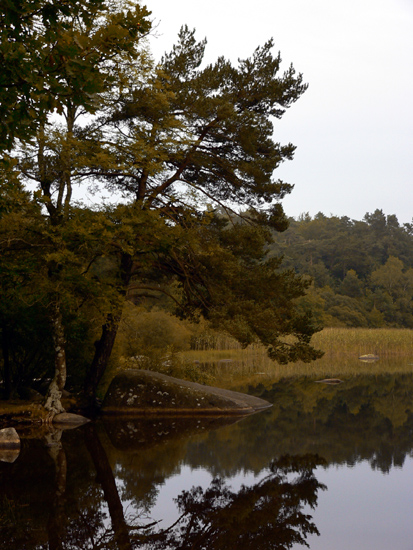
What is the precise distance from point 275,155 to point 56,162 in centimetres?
598

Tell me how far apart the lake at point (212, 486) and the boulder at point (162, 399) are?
1137mm

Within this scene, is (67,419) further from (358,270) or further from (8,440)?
(358,270)

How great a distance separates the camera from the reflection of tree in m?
5.47

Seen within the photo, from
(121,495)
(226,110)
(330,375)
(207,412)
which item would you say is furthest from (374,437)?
(330,375)

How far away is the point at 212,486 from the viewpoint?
300 inches

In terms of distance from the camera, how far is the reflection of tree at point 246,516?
5.47 m

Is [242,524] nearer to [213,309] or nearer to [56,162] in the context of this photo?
[213,309]

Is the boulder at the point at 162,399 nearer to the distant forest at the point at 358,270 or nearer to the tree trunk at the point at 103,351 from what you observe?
the tree trunk at the point at 103,351

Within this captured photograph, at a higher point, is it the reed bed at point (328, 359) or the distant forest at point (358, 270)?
the distant forest at point (358, 270)

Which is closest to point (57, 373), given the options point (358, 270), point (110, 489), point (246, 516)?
point (110, 489)

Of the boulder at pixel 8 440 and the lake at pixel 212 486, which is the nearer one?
the lake at pixel 212 486

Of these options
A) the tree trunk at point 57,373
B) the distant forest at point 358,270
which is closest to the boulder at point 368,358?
the distant forest at point 358,270

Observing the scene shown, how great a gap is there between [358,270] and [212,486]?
69.1 m

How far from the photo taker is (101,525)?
5871mm
